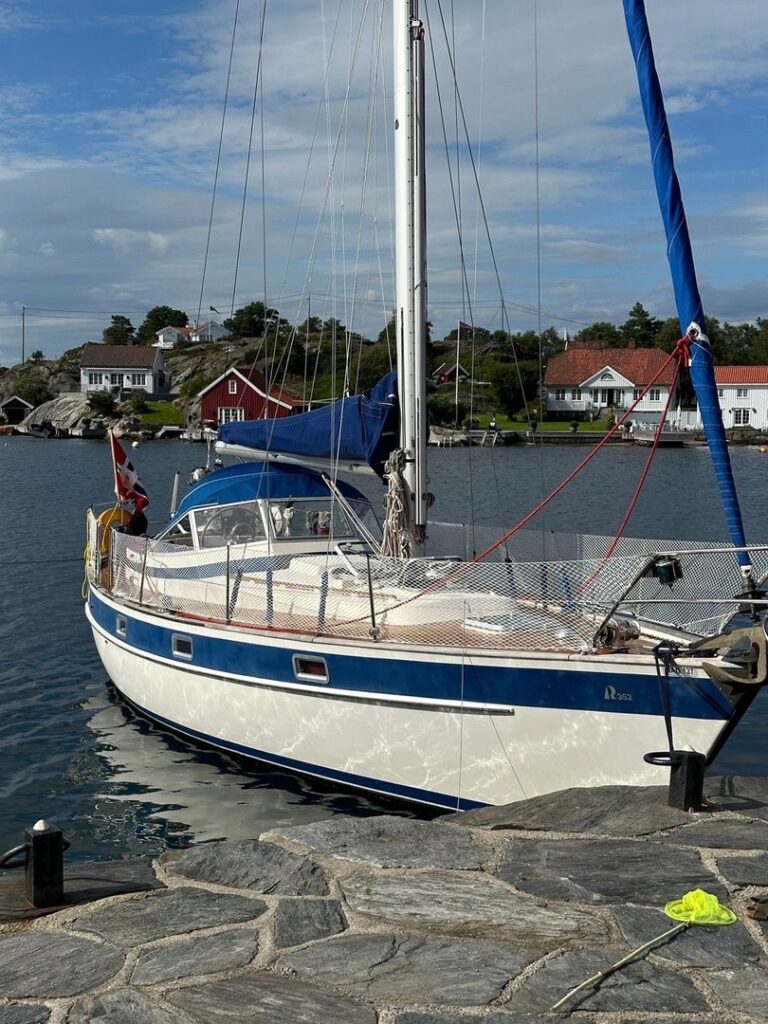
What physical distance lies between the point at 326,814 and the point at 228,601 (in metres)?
2.47

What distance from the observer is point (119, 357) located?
130m

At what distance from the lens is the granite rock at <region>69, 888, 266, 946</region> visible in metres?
5.95

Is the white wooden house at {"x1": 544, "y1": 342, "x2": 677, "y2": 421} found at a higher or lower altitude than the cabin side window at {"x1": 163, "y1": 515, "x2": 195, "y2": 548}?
higher

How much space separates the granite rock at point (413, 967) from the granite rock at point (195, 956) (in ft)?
0.75

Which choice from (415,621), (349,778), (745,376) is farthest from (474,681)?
(745,376)

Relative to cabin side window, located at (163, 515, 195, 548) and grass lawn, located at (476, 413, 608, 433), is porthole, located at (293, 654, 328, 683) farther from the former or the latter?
grass lawn, located at (476, 413, 608, 433)

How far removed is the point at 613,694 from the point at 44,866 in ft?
16.8

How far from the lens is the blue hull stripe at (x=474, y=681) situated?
9.53 m

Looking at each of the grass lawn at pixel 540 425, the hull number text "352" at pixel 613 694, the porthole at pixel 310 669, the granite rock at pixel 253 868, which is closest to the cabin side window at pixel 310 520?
the porthole at pixel 310 669

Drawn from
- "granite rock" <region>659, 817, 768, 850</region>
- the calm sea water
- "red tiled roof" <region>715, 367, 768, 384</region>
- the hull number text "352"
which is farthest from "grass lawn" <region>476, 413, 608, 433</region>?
"granite rock" <region>659, 817, 768, 850</region>

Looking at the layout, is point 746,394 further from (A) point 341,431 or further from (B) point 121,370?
(A) point 341,431

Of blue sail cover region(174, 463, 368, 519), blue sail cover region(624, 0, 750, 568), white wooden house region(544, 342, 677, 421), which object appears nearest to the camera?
blue sail cover region(624, 0, 750, 568)

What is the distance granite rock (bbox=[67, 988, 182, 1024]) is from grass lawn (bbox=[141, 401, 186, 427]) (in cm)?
10675

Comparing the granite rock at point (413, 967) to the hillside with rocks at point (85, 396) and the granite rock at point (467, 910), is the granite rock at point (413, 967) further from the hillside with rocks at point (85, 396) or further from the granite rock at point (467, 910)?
the hillside with rocks at point (85, 396)
